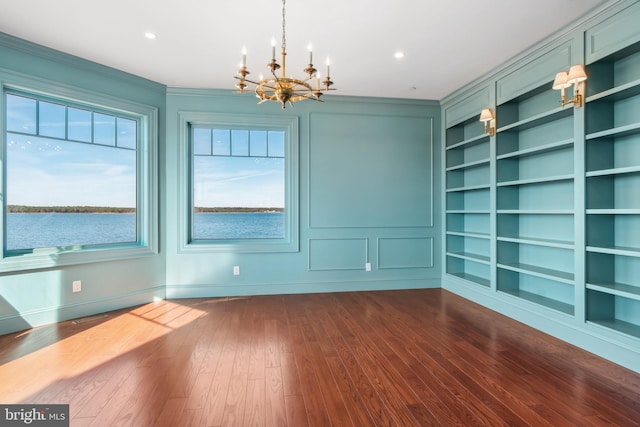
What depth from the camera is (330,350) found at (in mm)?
2744

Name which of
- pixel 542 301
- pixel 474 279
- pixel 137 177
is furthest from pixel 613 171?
pixel 137 177

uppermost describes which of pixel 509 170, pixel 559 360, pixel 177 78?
pixel 177 78

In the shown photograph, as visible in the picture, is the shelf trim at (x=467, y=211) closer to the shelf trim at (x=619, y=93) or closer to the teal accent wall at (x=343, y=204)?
the teal accent wall at (x=343, y=204)

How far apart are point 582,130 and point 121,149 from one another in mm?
4887

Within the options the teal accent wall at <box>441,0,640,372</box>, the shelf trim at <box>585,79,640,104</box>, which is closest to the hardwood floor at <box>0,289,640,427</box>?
the teal accent wall at <box>441,0,640,372</box>

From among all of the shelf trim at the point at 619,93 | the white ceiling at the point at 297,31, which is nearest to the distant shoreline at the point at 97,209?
the white ceiling at the point at 297,31

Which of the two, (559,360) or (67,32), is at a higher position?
(67,32)

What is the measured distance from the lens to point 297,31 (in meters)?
2.99

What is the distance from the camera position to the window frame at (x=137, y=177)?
123 inches

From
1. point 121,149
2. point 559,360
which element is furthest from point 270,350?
point 121,149

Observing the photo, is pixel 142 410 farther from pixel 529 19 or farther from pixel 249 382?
pixel 529 19

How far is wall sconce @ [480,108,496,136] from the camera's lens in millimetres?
3822

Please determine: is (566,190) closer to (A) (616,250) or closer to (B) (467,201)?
(A) (616,250)

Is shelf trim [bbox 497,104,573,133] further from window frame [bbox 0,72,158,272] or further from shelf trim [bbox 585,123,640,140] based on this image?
window frame [bbox 0,72,158,272]
